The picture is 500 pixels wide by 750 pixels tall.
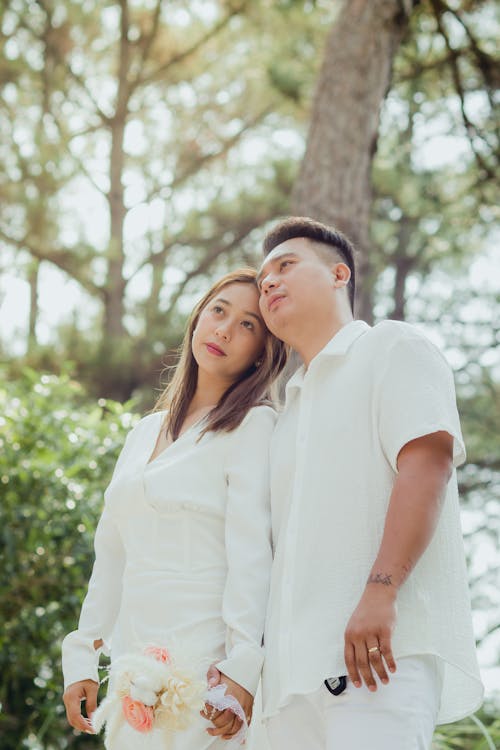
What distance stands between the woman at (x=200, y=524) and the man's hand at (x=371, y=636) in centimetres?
29

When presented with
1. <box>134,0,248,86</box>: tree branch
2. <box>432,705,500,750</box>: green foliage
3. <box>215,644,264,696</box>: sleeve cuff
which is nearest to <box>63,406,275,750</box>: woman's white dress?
<box>215,644,264,696</box>: sleeve cuff

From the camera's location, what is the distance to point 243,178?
38.0 ft

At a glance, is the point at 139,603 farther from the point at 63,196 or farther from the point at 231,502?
the point at 63,196

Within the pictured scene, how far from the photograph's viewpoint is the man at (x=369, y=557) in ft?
5.77

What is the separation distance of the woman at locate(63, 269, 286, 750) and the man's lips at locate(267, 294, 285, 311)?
0.20 metres

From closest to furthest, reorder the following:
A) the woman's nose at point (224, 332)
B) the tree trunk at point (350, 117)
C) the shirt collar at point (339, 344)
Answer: the shirt collar at point (339, 344) < the woman's nose at point (224, 332) < the tree trunk at point (350, 117)

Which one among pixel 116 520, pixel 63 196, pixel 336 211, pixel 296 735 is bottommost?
pixel 296 735

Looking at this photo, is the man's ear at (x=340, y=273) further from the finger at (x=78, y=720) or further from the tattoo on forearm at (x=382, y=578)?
the finger at (x=78, y=720)

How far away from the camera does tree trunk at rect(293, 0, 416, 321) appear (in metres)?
4.49

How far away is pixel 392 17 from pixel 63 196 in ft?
19.8

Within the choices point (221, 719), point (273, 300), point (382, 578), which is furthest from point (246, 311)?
point (221, 719)

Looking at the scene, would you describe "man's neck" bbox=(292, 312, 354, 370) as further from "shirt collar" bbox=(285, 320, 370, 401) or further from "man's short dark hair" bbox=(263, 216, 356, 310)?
"man's short dark hair" bbox=(263, 216, 356, 310)

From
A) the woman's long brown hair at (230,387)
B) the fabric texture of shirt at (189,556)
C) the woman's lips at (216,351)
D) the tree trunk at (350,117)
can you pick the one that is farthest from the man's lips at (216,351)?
the tree trunk at (350,117)

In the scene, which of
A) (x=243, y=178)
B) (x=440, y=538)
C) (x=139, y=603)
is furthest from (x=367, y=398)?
(x=243, y=178)
